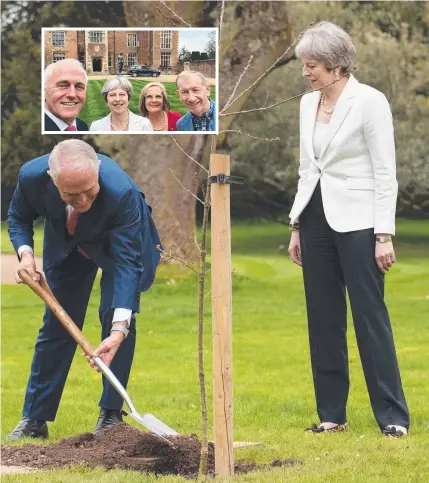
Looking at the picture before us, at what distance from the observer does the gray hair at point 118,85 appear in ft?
18.4

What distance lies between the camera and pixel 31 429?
677 centimetres

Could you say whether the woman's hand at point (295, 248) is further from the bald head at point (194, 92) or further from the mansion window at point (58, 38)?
the mansion window at point (58, 38)

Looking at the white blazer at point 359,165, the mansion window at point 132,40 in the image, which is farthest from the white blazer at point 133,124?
the white blazer at point 359,165

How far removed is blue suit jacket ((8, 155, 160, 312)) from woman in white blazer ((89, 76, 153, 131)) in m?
0.38

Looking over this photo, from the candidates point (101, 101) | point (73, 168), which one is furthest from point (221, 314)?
point (101, 101)

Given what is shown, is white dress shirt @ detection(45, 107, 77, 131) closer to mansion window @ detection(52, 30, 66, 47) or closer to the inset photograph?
the inset photograph

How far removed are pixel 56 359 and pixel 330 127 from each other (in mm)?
2074

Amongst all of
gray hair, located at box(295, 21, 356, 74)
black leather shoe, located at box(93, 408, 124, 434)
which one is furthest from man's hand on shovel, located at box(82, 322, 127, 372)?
gray hair, located at box(295, 21, 356, 74)

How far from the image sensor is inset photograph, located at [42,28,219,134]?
546cm

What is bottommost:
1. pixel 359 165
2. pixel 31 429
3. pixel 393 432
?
pixel 31 429

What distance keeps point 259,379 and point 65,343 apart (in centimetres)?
347

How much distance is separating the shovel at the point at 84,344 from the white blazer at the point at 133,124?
880 millimetres

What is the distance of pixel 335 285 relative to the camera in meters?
6.72

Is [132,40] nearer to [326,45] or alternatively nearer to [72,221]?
[72,221]
